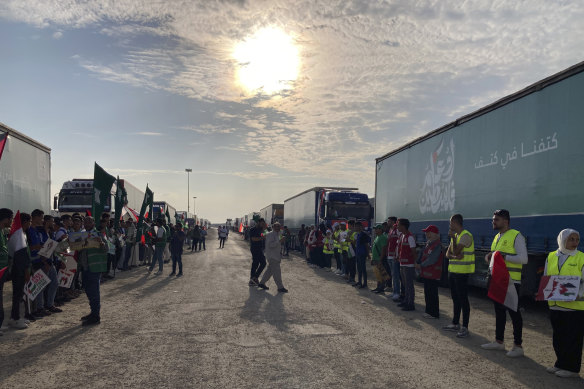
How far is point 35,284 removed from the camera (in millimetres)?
8234

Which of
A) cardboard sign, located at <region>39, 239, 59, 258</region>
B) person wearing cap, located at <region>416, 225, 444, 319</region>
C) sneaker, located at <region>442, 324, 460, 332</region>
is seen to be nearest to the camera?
sneaker, located at <region>442, 324, 460, 332</region>

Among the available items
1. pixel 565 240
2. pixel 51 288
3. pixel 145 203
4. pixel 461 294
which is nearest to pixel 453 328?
pixel 461 294

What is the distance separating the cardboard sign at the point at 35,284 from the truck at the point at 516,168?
928 centimetres

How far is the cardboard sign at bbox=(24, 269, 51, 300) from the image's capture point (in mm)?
8086

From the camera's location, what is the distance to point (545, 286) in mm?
5805

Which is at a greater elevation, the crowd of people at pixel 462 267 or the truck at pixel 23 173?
the truck at pixel 23 173

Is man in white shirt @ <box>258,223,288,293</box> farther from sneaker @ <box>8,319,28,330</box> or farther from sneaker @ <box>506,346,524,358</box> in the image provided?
sneaker @ <box>506,346,524,358</box>

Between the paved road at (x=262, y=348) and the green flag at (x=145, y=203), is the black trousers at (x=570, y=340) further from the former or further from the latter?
the green flag at (x=145, y=203)

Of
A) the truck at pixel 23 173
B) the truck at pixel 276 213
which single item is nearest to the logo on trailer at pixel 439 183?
the truck at pixel 23 173

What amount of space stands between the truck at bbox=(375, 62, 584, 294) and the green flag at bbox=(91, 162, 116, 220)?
9.30 metres

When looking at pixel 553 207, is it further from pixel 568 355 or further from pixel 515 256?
pixel 568 355

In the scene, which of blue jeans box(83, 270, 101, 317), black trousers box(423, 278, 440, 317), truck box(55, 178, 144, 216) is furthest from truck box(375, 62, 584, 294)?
truck box(55, 178, 144, 216)

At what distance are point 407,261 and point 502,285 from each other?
3.82 m

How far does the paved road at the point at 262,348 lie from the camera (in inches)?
205
